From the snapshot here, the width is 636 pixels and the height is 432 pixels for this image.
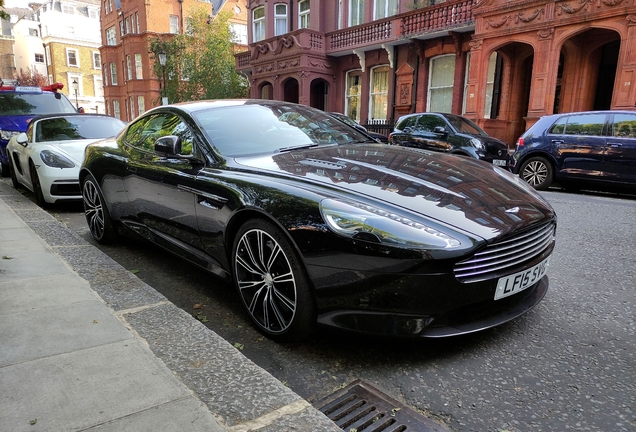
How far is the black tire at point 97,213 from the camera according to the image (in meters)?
4.64

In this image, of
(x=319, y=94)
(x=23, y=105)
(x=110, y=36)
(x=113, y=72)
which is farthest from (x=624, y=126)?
(x=110, y=36)

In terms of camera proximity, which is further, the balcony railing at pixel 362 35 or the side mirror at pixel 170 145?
A: the balcony railing at pixel 362 35

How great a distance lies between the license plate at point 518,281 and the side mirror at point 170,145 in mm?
2391

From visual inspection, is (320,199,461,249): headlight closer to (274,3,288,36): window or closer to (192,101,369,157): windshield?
(192,101,369,157): windshield

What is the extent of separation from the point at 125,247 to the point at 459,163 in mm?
3492

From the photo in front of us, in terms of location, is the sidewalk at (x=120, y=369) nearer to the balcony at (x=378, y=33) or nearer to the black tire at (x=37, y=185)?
the black tire at (x=37, y=185)

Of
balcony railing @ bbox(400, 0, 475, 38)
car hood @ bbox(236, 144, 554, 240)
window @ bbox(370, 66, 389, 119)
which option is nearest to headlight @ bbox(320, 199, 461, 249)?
car hood @ bbox(236, 144, 554, 240)

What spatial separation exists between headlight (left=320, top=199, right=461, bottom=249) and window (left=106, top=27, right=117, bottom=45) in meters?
50.5

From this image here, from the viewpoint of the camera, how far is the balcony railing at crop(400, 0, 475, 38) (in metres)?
15.7

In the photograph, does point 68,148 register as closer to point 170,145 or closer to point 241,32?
point 170,145

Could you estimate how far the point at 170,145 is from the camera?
3.33m

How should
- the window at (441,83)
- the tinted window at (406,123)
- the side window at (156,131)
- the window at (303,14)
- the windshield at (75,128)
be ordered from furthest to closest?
the window at (303,14), the window at (441,83), the tinted window at (406,123), the windshield at (75,128), the side window at (156,131)

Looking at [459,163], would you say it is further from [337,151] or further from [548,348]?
[548,348]

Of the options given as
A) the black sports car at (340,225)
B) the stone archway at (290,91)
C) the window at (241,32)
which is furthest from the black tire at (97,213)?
the window at (241,32)
